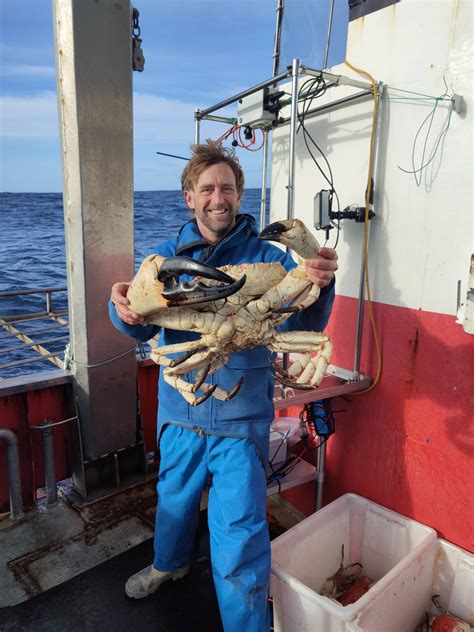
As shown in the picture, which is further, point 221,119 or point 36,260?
point 36,260

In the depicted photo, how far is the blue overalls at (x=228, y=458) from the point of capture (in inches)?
92.3

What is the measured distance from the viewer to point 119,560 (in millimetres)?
3082

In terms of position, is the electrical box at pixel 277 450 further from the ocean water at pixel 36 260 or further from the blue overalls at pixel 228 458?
the ocean water at pixel 36 260

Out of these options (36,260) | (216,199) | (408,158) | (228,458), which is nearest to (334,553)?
(228,458)

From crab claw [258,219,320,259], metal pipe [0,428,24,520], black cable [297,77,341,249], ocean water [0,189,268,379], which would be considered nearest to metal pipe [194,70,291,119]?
black cable [297,77,341,249]

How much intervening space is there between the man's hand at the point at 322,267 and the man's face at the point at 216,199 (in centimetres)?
69

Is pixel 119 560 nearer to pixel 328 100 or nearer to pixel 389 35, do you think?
pixel 328 100

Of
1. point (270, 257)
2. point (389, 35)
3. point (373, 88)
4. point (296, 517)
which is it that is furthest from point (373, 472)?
point (389, 35)

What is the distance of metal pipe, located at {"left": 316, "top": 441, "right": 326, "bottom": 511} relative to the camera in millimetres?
3574

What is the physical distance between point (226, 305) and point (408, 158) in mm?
1719

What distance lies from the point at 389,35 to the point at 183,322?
7.83ft

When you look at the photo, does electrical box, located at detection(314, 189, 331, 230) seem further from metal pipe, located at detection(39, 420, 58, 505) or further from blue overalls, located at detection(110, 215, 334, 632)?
metal pipe, located at detection(39, 420, 58, 505)

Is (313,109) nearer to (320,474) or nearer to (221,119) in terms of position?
(221,119)

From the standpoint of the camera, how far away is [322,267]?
6.95ft
